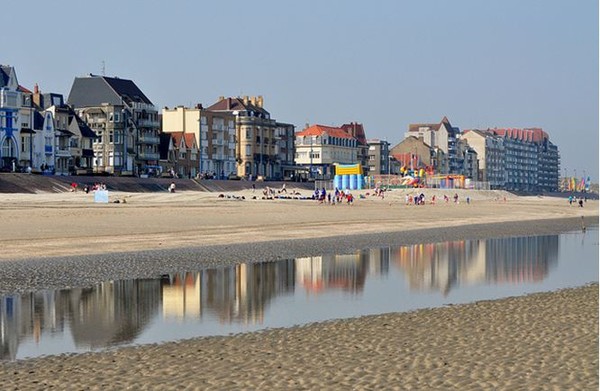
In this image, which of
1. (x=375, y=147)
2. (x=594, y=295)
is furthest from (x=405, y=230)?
(x=375, y=147)

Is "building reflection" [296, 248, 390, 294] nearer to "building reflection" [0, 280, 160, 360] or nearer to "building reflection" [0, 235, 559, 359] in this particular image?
"building reflection" [0, 235, 559, 359]

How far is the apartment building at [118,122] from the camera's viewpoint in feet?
371

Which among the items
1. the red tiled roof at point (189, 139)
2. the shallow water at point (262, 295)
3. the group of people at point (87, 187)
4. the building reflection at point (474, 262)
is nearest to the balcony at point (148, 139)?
the red tiled roof at point (189, 139)

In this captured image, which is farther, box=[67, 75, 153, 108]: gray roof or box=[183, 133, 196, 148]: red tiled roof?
box=[183, 133, 196, 148]: red tiled roof

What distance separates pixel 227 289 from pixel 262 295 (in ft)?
4.40

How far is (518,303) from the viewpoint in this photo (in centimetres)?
1917

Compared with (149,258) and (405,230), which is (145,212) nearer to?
(405,230)

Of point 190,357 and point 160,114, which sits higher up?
point 160,114

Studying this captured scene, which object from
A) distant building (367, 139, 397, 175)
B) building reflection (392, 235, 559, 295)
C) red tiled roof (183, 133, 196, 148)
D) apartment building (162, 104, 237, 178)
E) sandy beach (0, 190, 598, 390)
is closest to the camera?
sandy beach (0, 190, 598, 390)

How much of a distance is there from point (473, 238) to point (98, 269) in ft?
77.5

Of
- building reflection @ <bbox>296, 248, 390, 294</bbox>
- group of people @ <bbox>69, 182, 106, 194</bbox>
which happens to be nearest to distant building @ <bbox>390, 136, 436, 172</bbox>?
group of people @ <bbox>69, 182, 106, 194</bbox>

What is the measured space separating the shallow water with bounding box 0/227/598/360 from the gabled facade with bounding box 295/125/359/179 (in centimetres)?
12956

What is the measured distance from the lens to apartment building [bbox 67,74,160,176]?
113000mm

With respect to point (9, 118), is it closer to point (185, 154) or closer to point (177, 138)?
point (177, 138)
